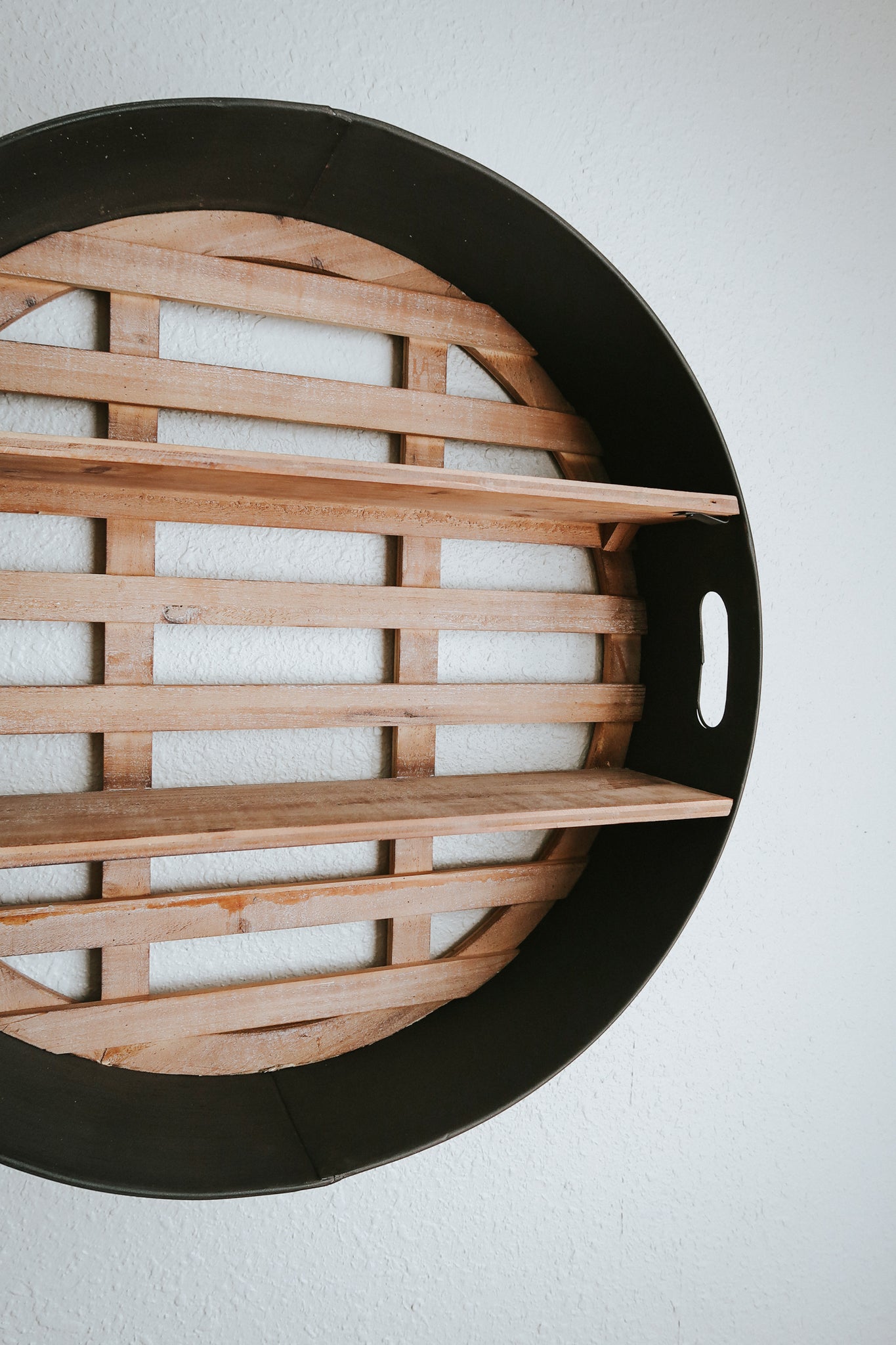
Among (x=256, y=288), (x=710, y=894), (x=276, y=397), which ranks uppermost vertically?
(x=256, y=288)

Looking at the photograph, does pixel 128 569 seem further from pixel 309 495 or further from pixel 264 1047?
pixel 264 1047

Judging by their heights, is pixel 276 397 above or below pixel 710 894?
above

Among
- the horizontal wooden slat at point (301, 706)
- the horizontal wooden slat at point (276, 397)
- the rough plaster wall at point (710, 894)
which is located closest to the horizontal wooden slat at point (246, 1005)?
the rough plaster wall at point (710, 894)

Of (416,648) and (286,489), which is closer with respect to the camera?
(286,489)

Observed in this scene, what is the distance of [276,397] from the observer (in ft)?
4.07

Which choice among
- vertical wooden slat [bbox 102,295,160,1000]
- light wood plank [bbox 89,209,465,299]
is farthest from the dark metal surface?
vertical wooden slat [bbox 102,295,160,1000]

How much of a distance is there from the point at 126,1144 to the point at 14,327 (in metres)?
1.08

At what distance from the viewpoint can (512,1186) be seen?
1505 millimetres

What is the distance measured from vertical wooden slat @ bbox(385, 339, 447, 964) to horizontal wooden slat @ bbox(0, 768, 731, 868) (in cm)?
5

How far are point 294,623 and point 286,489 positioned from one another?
0.22 m

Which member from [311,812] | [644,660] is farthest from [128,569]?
[644,660]

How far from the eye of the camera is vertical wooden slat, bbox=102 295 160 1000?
1.16m

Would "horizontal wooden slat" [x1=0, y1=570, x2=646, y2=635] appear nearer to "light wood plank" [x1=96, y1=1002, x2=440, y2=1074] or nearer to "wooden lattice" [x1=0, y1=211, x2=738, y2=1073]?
"wooden lattice" [x1=0, y1=211, x2=738, y2=1073]

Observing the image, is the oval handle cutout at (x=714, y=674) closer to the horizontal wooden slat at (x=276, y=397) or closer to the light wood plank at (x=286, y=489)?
the light wood plank at (x=286, y=489)
